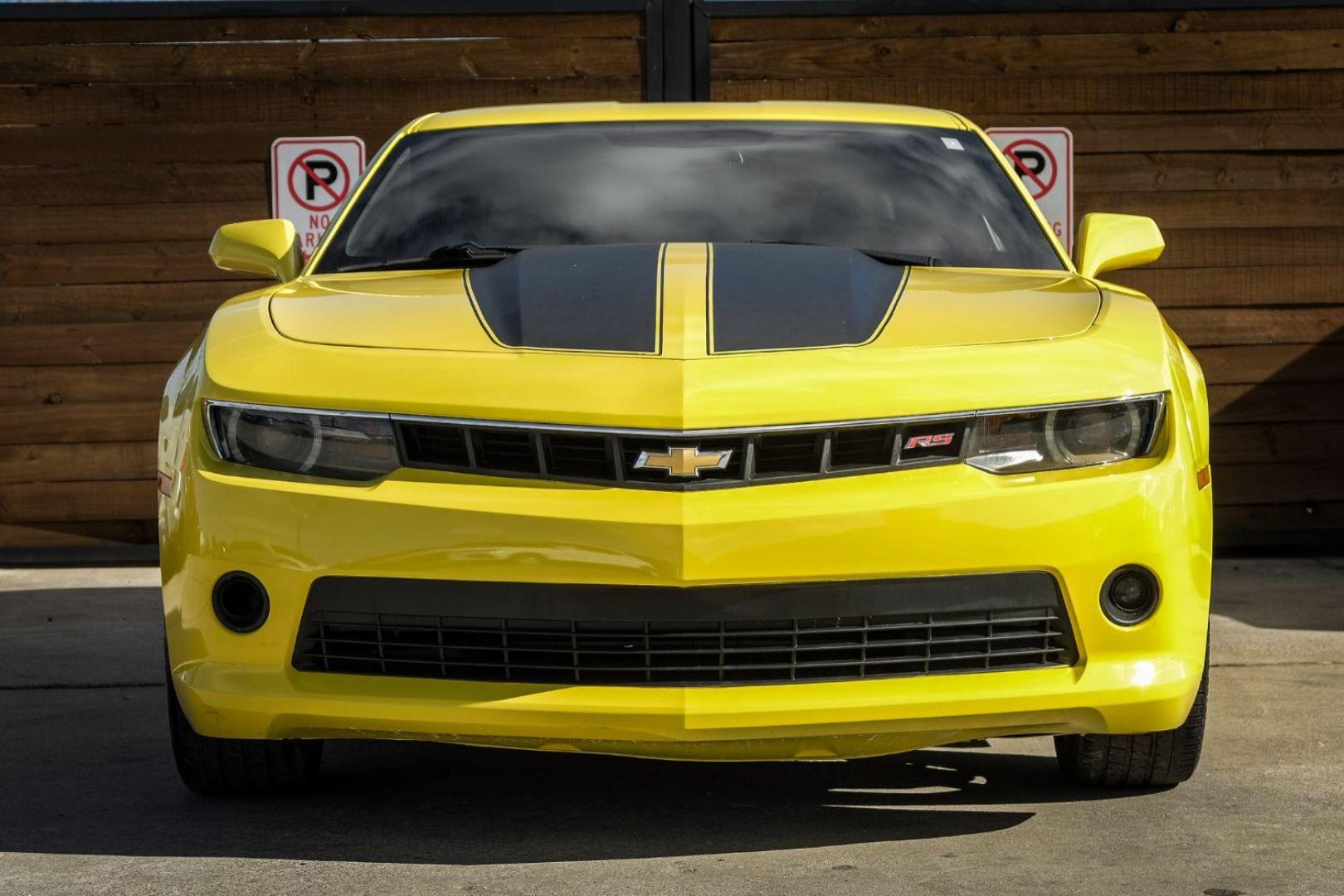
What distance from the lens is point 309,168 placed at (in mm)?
8805

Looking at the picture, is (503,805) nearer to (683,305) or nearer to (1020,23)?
(683,305)

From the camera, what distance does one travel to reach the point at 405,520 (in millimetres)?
3316

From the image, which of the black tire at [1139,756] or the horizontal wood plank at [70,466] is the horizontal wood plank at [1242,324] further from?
the black tire at [1139,756]

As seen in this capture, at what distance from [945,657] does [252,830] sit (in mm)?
1314

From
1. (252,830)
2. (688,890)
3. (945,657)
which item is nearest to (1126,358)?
(945,657)

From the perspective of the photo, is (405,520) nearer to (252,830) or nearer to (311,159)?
(252,830)

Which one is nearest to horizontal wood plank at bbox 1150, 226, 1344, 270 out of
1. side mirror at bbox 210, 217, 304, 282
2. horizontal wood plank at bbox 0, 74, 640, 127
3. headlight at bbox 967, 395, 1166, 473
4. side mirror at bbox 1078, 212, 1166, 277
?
horizontal wood plank at bbox 0, 74, 640, 127

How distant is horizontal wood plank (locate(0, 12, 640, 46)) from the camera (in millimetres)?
8758

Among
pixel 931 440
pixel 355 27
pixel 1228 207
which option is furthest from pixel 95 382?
pixel 931 440

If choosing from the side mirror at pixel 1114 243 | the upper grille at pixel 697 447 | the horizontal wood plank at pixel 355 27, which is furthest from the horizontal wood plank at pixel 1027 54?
the upper grille at pixel 697 447

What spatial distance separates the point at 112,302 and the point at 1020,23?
4153mm

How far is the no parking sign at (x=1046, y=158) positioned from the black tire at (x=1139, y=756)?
518 centimetres

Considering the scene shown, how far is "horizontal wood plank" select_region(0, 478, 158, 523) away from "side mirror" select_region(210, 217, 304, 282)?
426 centimetres

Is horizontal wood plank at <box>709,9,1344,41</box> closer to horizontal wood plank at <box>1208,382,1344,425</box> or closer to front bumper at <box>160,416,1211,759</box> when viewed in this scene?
horizontal wood plank at <box>1208,382,1344,425</box>
